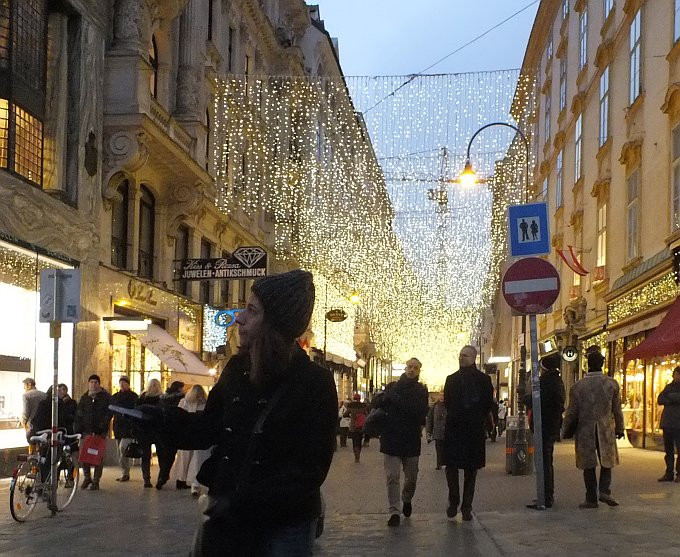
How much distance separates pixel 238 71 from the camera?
35.0 meters

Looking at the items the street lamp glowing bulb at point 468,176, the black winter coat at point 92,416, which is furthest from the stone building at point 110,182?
the street lamp glowing bulb at point 468,176

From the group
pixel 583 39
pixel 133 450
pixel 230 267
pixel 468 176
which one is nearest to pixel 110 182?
pixel 230 267

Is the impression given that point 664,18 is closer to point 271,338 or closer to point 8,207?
point 8,207

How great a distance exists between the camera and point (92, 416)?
53.0 ft

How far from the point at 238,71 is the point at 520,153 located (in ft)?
31.4

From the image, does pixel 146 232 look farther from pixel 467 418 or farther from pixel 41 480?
pixel 467 418

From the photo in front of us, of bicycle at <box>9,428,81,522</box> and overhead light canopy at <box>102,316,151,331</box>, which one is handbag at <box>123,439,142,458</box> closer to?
bicycle at <box>9,428,81,522</box>

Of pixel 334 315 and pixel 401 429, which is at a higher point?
pixel 334 315

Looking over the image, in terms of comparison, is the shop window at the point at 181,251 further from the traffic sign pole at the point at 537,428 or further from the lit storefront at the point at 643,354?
the traffic sign pole at the point at 537,428

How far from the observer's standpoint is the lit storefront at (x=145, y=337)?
23.4m

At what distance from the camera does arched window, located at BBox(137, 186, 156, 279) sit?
2651cm

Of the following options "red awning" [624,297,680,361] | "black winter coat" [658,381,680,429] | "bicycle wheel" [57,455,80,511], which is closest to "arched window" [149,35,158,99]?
"red awning" [624,297,680,361]

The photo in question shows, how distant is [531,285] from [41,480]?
6007 millimetres

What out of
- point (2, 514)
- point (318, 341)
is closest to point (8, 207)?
point (2, 514)
